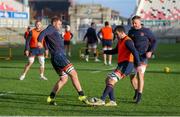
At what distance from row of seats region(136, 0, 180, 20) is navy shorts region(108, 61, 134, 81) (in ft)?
205

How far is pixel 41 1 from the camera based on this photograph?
134 m

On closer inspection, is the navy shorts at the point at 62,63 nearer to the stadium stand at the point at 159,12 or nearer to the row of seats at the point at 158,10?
the stadium stand at the point at 159,12

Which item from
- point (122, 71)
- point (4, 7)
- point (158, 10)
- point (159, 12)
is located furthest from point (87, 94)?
point (158, 10)

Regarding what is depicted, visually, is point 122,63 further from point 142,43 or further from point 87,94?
point 87,94

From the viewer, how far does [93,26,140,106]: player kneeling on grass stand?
1059 centimetres

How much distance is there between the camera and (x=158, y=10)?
7406cm

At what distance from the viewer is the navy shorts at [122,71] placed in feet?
34.9

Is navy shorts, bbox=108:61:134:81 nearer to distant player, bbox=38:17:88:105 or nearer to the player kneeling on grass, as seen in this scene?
the player kneeling on grass

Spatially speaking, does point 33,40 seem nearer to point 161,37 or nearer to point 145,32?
point 145,32

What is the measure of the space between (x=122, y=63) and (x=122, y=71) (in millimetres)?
201

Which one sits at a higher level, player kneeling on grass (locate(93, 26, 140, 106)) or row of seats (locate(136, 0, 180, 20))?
row of seats (locate(136, 0, 180, 20))

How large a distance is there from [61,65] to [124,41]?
1.44 meters

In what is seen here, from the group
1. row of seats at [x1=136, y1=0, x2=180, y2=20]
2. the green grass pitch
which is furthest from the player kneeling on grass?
row of seats at [x1=136, y1=0, x2=180, y2=20]

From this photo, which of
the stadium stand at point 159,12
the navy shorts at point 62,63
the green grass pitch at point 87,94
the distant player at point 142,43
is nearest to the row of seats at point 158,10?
the stadium stand at point 159,12
